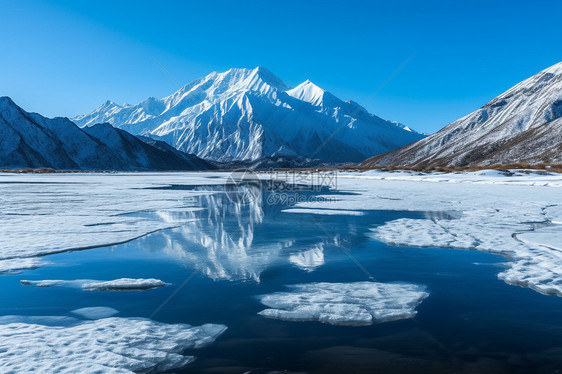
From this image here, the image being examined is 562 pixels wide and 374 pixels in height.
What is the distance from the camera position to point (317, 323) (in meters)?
6.10

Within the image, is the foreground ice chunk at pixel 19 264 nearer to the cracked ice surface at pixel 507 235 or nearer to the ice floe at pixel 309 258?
the ice floe at pixel 309 258

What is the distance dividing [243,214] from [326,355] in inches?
583

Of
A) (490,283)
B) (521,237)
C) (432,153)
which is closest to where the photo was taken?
(490,283)

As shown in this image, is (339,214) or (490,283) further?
(339,214)

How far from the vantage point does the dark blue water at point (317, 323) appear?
4.86 meters

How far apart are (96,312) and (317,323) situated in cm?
349

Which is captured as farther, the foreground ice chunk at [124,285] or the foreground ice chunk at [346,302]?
the foreground ice chunk at [124,285]

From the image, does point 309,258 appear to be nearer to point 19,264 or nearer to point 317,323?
point 317,323

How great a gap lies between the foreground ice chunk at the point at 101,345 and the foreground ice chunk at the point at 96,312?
0.24 meters

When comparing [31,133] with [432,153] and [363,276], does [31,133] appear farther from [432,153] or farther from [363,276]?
[363,276]

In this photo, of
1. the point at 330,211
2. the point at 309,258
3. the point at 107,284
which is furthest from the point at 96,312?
the point at 330,211

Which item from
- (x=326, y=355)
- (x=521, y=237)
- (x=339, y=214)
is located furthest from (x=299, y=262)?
(x=339, y=214)

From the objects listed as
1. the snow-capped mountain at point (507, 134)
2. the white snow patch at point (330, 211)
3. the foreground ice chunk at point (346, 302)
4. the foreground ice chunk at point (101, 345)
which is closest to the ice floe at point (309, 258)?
the foreground ice chunk at point (346, 302)

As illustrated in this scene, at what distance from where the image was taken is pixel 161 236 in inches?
520
